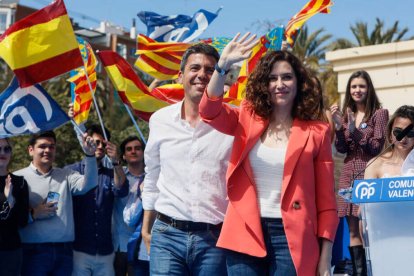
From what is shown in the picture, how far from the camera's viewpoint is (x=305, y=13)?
7.61 m

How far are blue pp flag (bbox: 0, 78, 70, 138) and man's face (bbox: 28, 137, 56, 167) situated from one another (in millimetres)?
291

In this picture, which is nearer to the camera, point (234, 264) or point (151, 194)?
point (234, 264)

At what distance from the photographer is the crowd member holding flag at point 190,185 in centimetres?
392

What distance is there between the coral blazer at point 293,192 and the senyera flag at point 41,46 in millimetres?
3830

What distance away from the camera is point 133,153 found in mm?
7219

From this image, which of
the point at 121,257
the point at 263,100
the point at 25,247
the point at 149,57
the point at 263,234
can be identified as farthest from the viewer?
the point at 149,57

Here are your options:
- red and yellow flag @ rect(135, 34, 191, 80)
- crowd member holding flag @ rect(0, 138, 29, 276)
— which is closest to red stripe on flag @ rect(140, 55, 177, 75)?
red and yellow flag @ rect(135, 34, 191, 80)

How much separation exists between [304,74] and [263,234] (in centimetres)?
89

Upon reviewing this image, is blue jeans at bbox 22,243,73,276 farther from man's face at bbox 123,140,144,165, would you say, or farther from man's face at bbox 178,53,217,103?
man's face at bbox 178,53,217,103

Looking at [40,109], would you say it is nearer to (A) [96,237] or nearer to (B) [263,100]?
(A) [96,237]

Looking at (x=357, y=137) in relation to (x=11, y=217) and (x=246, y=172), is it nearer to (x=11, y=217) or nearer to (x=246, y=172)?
(x=246, y=172)

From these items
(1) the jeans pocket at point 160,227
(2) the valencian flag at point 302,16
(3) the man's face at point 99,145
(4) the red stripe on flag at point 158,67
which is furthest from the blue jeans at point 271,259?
(4) the red stripe on flag at point 158,67

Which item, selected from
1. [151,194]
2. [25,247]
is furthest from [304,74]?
[25,247]

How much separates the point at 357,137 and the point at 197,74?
219 centimetres
